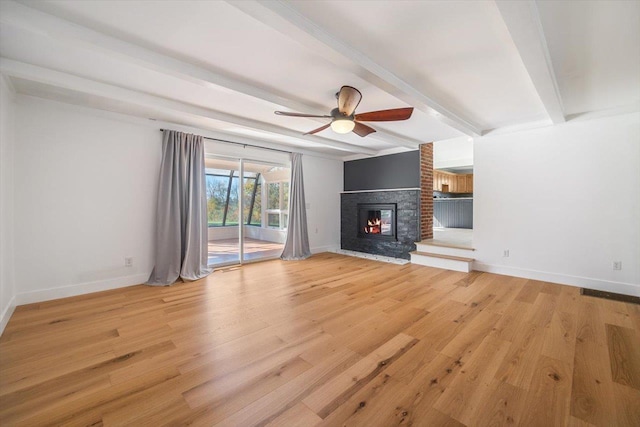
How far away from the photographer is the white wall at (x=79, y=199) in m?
3.00

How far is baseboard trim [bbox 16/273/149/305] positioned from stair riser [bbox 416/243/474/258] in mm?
4829

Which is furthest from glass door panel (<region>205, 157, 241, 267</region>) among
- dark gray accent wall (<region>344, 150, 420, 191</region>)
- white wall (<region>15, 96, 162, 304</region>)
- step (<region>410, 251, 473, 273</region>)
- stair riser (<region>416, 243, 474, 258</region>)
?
stair riser (<region>416, 243, 474, 258</region>)

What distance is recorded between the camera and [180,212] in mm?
4012

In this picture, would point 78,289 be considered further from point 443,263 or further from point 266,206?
point 443,263

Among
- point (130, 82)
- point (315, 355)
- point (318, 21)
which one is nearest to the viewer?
point (318, 21)

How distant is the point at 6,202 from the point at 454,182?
34.0 ft

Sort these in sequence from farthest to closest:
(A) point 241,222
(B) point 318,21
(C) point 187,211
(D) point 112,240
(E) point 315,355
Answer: (A) point 241,222, (C) point 187,211, (D) point 112,240, (E) point 315,355, (B) point 318,21

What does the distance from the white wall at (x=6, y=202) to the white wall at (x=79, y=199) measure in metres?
0.14

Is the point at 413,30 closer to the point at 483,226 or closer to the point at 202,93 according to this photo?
the point at 202,93

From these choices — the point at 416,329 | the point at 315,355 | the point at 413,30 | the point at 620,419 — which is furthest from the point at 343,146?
the point at 620,419

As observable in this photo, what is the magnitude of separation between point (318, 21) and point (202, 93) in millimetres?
1754

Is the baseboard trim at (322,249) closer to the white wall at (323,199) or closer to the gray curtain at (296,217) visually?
the white wall at (323,199)

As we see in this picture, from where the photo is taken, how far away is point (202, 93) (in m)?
2.92

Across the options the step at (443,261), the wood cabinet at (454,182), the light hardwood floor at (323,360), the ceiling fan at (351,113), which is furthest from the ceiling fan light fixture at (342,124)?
the wood cabinet at (454,182)
